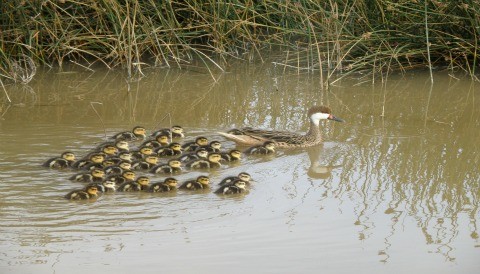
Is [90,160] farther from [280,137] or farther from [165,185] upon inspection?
[280,137]

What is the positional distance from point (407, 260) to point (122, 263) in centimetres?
151

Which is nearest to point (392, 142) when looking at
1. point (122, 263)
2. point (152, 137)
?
point (152, 137)

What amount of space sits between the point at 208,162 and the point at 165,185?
0.81 m

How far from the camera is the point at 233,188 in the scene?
6.76m

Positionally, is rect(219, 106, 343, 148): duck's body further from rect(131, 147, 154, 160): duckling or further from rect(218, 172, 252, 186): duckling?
rect(218, 172, 252, 186): duckling

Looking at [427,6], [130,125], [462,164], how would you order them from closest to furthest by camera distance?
1. [462,164]
2. [130,125]
3. [427,6]

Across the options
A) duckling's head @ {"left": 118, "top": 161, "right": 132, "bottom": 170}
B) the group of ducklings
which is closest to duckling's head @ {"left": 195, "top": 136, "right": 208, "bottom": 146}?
the group of ducklings

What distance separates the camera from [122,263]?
539cm

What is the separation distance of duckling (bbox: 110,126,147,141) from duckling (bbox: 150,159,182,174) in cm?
86

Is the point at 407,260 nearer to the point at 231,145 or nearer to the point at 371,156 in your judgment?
the point at 371,156

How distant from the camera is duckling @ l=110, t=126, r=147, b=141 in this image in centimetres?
824

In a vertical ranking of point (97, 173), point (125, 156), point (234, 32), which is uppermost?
point (234, 32)

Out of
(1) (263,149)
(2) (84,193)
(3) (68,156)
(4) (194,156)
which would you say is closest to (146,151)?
(4) (194,156)

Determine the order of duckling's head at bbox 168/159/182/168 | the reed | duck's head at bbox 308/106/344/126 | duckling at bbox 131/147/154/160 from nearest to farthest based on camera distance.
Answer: duckling's head at bbox 168/159/182/168
duckling at bbox 131/147/154/160
duck's head at bbox 308/106/344/126
the reed
